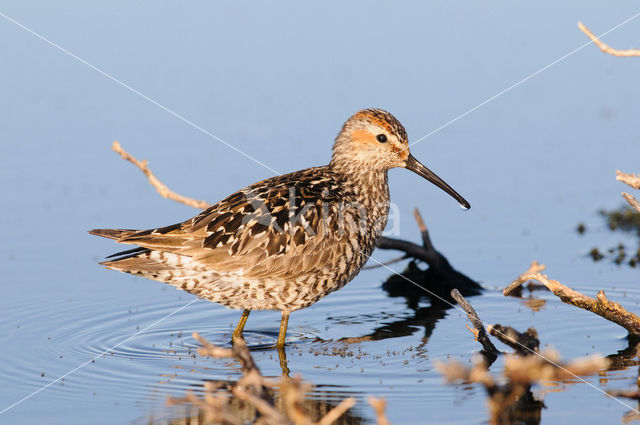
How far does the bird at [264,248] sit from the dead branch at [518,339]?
2073 millimetres

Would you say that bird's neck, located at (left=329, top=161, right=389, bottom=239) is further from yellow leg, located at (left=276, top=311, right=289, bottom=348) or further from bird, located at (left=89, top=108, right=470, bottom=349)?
yellow leg, located at (left=276, top=311, right=289, bottom=348)

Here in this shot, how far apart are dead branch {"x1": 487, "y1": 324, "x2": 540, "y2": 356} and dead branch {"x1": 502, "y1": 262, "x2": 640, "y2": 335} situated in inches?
33.7

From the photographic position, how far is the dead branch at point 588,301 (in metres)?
7.75

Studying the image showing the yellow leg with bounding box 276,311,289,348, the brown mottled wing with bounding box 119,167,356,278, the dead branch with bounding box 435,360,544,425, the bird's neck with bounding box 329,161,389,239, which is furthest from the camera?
the bird's neck with bounding box 329,161,389,239

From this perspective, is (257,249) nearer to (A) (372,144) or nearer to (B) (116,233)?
(B) (116,233)

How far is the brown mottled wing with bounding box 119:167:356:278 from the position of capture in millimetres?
8273

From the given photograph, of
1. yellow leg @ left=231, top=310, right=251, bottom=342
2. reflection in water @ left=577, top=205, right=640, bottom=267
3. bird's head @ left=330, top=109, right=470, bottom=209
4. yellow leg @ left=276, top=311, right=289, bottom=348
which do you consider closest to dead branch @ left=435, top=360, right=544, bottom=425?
yellow leg @ left=276, top=311, right=289, bottom=348

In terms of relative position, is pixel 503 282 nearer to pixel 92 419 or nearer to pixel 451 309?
pixel 451 309

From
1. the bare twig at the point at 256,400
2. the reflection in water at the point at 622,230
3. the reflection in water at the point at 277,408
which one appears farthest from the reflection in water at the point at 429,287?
the bare twig at the point at 256,400

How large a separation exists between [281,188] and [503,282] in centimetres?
327

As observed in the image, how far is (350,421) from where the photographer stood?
270 inches

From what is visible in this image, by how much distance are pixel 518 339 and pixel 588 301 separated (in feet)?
4.14

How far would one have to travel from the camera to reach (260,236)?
327 inches

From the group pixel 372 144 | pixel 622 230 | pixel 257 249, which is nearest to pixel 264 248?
pixel 257 249
